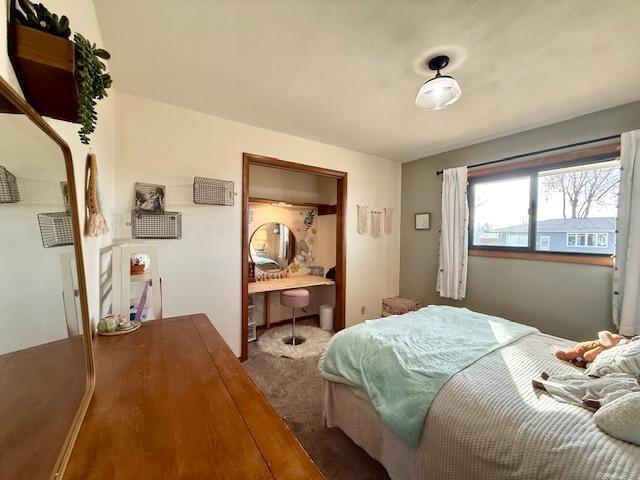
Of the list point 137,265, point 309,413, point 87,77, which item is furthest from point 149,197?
point 309,413

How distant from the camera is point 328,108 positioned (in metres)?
2.31

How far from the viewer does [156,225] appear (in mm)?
2236

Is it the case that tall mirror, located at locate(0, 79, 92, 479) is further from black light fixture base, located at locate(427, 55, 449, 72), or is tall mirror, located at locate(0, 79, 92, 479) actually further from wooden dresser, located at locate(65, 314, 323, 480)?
black light fixture base, located at locate(427, 55, 449, 72)

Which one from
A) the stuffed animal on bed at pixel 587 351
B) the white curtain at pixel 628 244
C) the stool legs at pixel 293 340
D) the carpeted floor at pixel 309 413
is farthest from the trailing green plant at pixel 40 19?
the white curtain at pixel 628 244

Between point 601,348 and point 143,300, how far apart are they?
8.86ft

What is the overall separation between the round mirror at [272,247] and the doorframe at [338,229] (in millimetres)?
867

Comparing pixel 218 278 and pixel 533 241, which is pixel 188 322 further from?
pixel 533 241

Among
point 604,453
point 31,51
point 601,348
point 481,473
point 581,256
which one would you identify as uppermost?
point 31,51

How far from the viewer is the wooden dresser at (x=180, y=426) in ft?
1.86

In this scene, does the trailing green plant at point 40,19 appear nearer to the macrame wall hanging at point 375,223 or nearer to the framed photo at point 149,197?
the framed photo at point 149,197

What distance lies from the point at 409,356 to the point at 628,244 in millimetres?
2112

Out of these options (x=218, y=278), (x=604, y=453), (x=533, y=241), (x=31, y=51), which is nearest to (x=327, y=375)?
(x=604, y=453)

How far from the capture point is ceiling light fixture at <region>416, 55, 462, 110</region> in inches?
65.4

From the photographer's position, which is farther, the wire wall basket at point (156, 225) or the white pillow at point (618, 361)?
the wire wall basket at point (156, 225)
